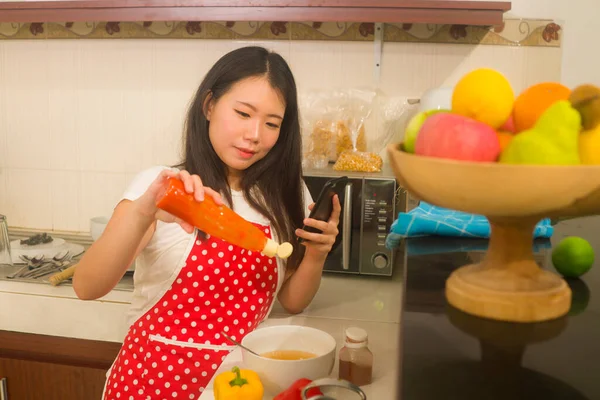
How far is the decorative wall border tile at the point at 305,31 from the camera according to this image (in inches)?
66.2

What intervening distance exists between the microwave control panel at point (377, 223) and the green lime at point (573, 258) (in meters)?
0.76

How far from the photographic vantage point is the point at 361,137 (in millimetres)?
1707

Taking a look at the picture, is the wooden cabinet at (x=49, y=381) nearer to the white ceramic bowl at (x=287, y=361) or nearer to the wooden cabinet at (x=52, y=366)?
the wooden cabinet at (x=52, y=366)

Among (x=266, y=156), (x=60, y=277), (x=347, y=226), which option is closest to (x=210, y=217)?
(x=266, y=156)

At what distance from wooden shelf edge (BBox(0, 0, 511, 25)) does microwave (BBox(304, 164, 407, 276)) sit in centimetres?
41

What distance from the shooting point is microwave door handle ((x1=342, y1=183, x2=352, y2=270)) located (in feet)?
4.80

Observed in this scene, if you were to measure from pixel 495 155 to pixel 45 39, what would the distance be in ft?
5.94

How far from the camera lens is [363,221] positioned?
4.88ft

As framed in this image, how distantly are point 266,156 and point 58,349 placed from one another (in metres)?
0.74

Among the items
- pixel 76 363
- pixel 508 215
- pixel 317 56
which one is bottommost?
pixel 76 363

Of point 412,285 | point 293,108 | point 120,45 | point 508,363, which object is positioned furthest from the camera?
point 120,45

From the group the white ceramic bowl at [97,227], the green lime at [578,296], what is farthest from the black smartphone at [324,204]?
the white ceramic bowl at [97,227]

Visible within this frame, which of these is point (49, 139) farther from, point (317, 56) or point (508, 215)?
point (508, 215)

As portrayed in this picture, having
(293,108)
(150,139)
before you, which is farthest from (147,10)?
(293,108)
